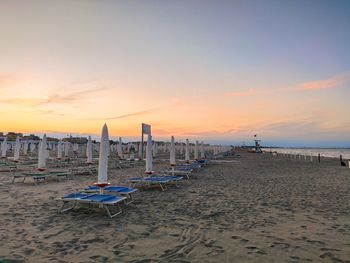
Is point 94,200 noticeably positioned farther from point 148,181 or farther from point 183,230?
point 148,181

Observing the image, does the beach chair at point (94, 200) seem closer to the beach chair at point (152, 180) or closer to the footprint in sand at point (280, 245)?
the beach chair at point (152, 180)

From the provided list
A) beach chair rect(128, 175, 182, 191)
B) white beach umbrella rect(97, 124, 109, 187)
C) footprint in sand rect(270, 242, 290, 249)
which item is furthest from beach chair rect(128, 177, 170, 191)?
footprint in sand rect(270, 242, 290, 249)

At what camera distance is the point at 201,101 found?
2462 cm

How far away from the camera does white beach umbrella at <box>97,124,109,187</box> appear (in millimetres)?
7191

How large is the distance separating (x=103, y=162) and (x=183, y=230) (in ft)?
10.3

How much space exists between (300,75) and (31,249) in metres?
17.6

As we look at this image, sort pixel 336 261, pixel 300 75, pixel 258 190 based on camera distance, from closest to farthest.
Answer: pixel 336 261 → pixel 258 190 → pixel 300 75

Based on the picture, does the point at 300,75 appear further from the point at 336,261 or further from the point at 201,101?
the point at 336,261

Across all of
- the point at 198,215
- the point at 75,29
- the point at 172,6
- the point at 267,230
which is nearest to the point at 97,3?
the point at 75,29

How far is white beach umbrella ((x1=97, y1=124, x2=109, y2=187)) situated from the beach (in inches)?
32.3

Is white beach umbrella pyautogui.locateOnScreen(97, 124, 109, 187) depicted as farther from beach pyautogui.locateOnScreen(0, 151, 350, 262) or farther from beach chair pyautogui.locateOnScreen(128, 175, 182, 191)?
beach chair pyautogui.locateOnScreen(128, 175, 182, 191)

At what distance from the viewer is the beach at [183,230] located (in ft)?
13.5

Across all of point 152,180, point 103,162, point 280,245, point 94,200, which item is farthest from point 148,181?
point 280,245

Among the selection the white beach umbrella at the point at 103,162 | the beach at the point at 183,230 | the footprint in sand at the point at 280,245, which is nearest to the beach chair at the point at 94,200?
the beach at the point at 183,230
